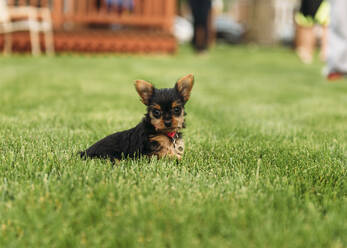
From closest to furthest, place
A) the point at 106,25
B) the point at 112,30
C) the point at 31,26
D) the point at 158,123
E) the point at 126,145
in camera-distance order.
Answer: the point at 158,123
the point at 126,145
the point at 31,26
the point at 112,30
the point at 106,25

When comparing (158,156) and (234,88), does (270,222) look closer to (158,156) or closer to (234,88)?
(158,156)

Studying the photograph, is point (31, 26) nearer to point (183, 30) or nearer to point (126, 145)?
point (126, 145)

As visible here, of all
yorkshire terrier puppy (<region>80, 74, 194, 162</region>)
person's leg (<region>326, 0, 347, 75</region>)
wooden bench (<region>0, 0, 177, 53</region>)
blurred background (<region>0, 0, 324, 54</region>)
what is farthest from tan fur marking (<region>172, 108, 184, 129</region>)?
wooden bench (<region>0, 0, 177, 53</region>)

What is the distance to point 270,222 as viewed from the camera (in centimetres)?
181

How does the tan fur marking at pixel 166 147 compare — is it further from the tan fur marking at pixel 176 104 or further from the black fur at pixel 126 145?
the tan fur marking at pixel 176 104

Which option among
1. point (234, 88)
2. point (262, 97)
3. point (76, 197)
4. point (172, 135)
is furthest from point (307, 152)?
point (234, 88)

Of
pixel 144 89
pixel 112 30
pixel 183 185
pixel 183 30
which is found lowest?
pixel 183 185

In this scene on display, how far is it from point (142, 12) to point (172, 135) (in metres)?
12.4

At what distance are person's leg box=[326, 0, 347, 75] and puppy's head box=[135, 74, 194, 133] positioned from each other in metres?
4.17

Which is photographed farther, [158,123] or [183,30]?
[183,30]

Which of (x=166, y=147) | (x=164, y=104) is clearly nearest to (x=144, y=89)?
(x=164, y=104)

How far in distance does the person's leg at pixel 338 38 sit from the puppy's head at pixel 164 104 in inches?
164

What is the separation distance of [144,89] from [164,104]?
0.17m

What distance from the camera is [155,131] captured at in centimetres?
261
